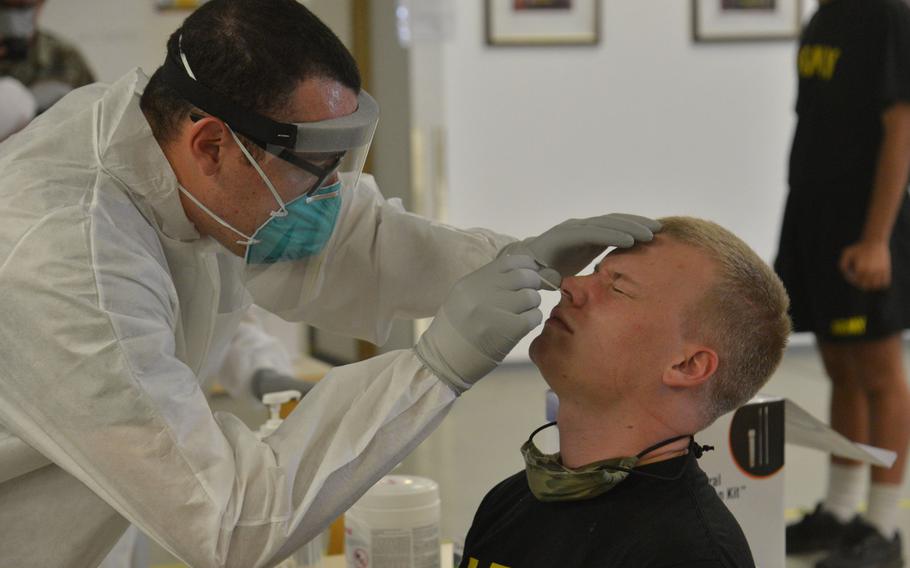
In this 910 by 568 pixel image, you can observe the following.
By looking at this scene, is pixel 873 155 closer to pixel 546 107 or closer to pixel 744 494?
pixel 744 494

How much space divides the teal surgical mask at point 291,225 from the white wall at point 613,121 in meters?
4.19

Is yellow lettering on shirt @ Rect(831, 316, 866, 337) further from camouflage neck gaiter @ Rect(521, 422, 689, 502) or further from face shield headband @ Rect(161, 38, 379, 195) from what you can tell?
face shield headband @ Rect(161, 38, 379, 195)

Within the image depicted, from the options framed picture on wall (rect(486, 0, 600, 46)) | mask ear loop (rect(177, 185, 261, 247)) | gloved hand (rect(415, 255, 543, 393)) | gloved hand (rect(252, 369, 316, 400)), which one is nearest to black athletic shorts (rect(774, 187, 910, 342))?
gloved hand (rect(252, 369, 316, 400))

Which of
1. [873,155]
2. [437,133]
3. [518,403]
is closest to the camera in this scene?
[873,155]

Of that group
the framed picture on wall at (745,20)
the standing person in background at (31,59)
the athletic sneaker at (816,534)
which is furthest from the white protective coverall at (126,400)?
the framed picture on wall at (745,20)

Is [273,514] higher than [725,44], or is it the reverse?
Result: [725,44]

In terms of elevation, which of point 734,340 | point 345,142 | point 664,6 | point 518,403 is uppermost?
point 664,6

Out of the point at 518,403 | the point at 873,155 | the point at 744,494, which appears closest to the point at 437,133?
the point at 518,403

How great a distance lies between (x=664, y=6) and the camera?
5.78 meters

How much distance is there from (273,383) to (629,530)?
1016 millimetres

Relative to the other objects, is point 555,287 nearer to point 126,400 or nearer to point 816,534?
point 126,400

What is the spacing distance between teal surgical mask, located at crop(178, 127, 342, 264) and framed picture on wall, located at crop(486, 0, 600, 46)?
4.28m

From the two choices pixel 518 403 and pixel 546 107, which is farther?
pixel 546 107

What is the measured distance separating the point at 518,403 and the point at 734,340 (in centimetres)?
369
